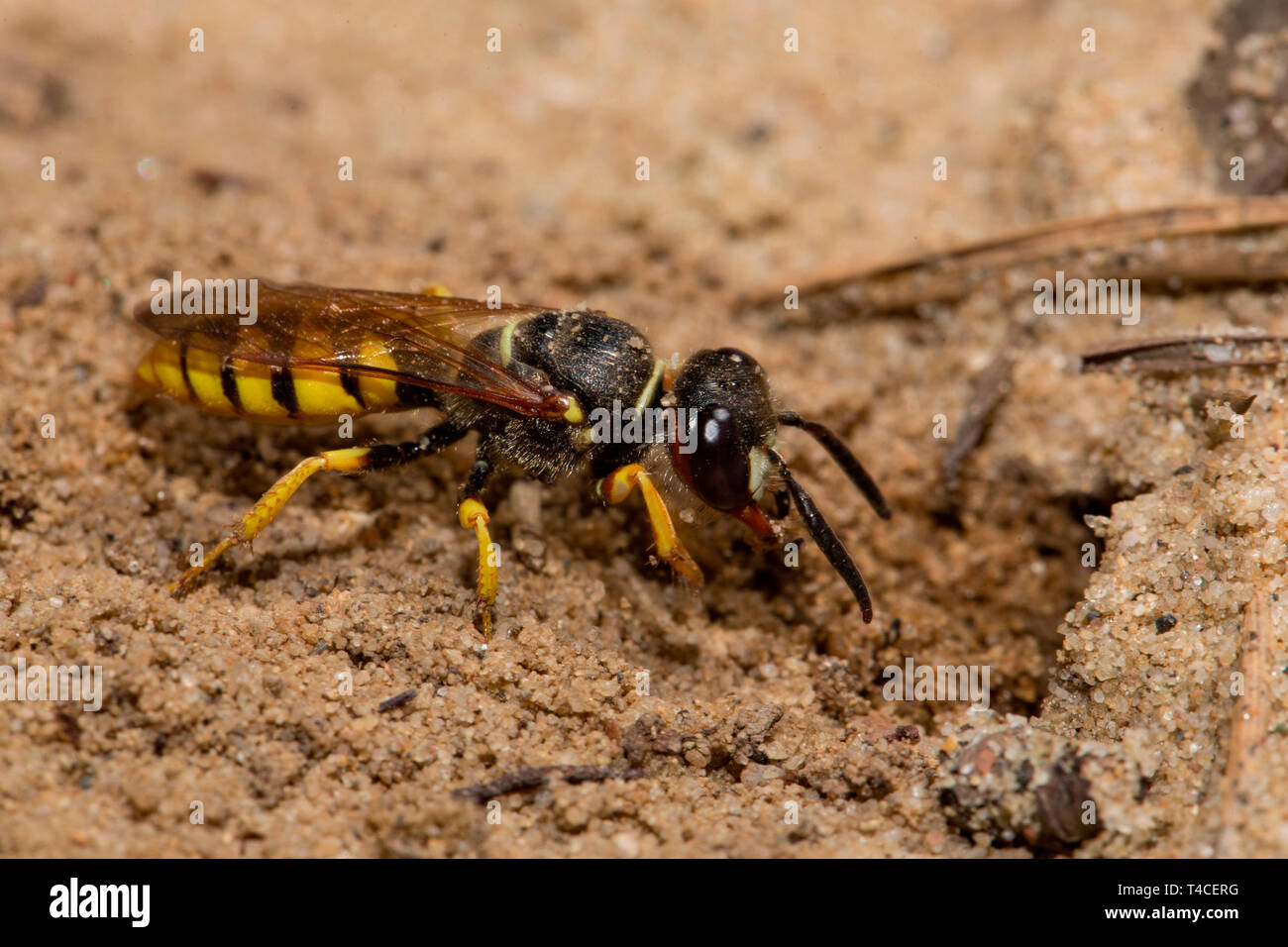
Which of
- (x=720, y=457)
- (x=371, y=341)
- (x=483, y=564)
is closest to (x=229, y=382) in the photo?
(x=371, y=341)

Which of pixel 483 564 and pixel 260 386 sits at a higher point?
pixel 260 386

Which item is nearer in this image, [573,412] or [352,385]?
[573,412]

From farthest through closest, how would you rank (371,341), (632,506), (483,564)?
1. (632,506)
2. (371,341)
3. (483,564)

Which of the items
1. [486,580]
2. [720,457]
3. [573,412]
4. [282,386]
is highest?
[282,386]

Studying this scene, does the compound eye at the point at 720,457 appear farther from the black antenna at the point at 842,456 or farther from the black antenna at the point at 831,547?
the black antenna at the point at 842,456

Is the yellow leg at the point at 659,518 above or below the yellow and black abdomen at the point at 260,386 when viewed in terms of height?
below

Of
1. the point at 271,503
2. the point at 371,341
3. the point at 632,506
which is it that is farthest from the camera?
the point at 632,506

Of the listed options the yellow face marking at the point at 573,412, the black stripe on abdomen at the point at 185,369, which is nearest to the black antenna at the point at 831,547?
the yellow face marking at the point at 573,412

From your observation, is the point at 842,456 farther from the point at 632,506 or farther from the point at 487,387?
the point at 487,387

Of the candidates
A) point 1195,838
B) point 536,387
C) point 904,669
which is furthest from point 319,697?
point 1195,838
